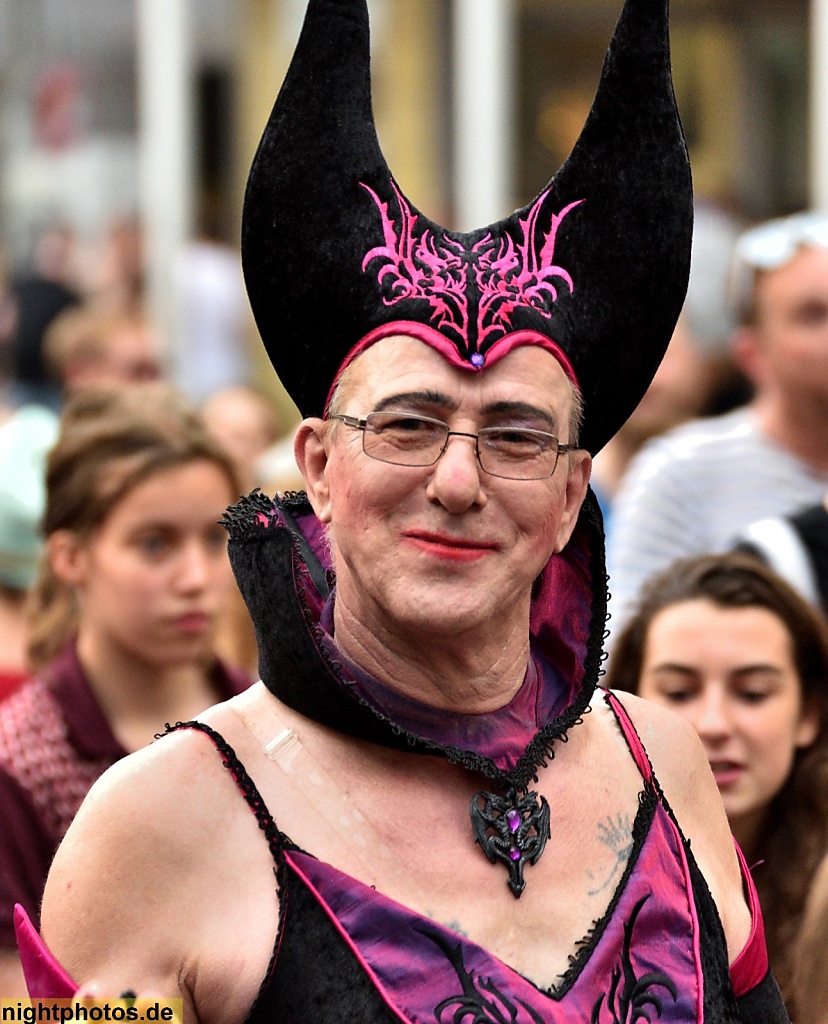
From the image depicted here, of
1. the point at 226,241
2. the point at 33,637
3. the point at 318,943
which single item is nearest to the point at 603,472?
the point at 33,637

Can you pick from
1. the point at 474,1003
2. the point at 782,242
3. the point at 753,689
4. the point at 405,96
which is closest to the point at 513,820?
the point at 474,1003

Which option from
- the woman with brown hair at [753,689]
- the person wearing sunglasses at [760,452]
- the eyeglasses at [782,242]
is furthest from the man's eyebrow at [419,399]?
the eyeglasses at [782,242]

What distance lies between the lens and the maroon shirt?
3.50 m

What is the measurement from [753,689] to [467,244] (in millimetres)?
1543

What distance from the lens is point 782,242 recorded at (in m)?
5.12

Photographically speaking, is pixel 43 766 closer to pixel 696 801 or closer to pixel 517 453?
pixel 696 801

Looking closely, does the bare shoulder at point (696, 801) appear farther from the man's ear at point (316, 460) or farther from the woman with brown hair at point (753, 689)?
the woman with brown hair at point (753, 689)

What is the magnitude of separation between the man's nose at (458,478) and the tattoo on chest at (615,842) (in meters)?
0.49

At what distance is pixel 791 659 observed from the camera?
3.91 meters

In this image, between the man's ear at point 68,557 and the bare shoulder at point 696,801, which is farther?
the man's ear at point 68,557

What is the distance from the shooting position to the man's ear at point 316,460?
253 centimetres

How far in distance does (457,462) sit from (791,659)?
171 centimetres

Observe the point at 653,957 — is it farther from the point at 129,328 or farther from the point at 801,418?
the point at 129,328

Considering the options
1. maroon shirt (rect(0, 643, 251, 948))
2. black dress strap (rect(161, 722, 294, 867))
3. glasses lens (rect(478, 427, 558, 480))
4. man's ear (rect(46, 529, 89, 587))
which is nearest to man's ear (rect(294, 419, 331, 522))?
glasses lens (rect(478, 427, 558, 480))
